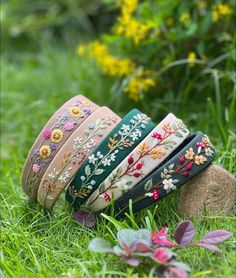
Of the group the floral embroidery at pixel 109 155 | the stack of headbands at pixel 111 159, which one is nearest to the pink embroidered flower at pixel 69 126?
the stack of headbands at pixel 111 159

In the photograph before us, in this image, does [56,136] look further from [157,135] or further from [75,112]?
[157,135]

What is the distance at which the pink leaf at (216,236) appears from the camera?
1.33 m

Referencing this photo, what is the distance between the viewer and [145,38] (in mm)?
2309

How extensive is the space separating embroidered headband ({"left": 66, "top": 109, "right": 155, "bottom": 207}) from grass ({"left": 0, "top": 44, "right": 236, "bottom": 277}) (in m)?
0.10

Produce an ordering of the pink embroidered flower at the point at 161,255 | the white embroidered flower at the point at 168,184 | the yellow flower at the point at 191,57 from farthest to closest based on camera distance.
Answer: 1. the yellow flower at the point at 191,57
2. the white embroidered flower at the point at 168,184
3. the pink embroidered flower at the point at 161,255

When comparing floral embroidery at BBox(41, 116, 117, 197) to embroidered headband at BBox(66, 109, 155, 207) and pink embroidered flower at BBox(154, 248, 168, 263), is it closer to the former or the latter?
embroidered headband at BBox(66, 109, 155, 207)

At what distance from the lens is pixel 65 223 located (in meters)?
1.60

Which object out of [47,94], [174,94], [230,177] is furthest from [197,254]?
[47,94]

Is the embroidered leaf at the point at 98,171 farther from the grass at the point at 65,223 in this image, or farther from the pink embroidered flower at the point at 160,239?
the pink embroidered flower at the point at 160,239

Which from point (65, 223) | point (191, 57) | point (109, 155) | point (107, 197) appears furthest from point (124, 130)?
point (191, 57)

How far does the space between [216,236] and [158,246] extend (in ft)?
0.47

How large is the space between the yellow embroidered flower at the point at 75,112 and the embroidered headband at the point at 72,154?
34 mm

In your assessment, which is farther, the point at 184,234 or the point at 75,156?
the point at 75,156

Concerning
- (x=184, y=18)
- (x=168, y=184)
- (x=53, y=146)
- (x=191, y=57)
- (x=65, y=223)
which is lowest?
(x=65, y=223)
